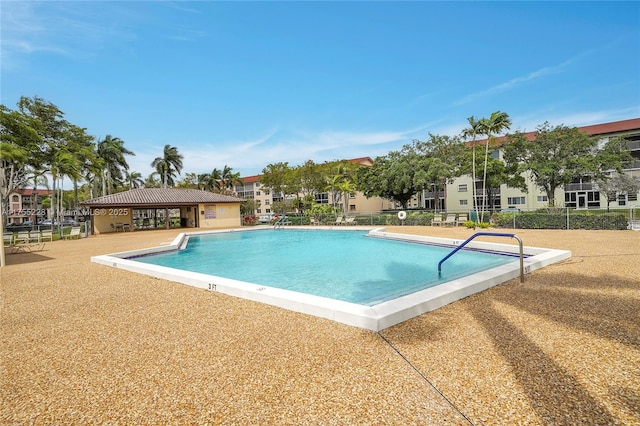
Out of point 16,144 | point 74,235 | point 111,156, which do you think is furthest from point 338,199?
point 16,144

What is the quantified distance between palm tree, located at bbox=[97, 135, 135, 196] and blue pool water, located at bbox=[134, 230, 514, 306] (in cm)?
3050

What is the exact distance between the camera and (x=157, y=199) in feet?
85.7

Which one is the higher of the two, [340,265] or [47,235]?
[47,235]

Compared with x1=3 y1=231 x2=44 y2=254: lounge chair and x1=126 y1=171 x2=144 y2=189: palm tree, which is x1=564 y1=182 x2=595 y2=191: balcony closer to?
x1=3 y1=231 x2=44 y2=254: lounge chair

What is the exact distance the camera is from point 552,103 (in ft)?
83.1

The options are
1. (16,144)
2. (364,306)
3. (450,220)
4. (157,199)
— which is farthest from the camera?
(157,199)

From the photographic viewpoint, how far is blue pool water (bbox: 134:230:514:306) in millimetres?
7871

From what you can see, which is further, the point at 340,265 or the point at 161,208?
the point at 161,208

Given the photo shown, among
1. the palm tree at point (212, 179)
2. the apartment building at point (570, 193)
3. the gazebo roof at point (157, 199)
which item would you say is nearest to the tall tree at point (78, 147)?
the gazebo roof at point (157, 199)

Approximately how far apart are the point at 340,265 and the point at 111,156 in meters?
39.6

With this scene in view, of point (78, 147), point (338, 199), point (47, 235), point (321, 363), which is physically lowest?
point (321, 363)

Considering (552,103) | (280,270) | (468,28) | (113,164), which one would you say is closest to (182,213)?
(113,164)

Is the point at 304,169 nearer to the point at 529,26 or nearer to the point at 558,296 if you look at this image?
the point at 529,26

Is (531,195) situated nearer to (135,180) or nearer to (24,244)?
(24,244)
